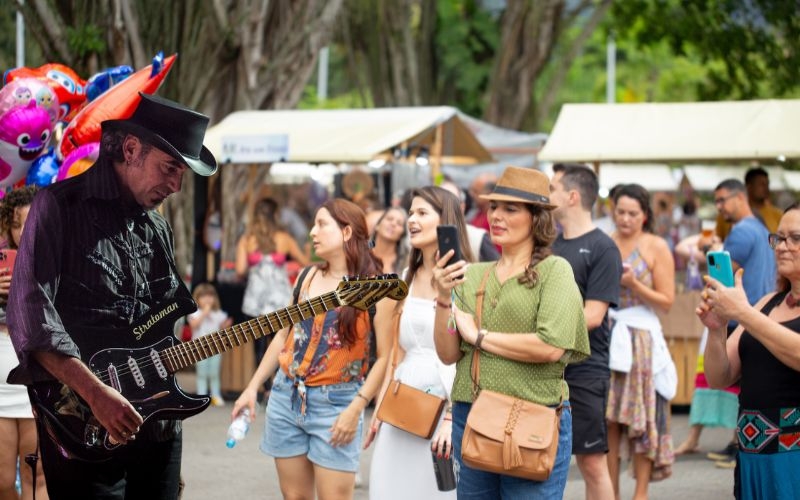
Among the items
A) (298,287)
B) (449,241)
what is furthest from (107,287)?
(298,287)

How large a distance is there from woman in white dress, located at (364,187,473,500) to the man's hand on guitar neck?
1.74 metres

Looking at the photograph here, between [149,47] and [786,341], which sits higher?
[149,47]

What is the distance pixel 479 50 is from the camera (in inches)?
1054

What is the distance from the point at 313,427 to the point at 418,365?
59cm

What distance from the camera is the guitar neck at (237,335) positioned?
171 inches

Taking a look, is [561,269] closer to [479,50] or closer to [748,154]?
[748,154]

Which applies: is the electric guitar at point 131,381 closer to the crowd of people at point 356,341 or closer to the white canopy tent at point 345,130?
the crowd of people at point 356,341

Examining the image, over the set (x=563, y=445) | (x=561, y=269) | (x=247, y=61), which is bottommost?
(x=563, y=445)

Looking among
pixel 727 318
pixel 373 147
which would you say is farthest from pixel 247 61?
pixel 727 318

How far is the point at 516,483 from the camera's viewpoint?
15.6ft

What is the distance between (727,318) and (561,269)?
698mm

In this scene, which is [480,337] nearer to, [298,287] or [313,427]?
[313,427]

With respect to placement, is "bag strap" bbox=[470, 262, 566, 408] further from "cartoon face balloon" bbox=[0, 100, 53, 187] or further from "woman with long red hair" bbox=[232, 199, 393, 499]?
"cartoon face balloon" bbox=[0, 100, 53, 187]

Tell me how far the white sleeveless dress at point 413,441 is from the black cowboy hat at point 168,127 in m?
1.68
